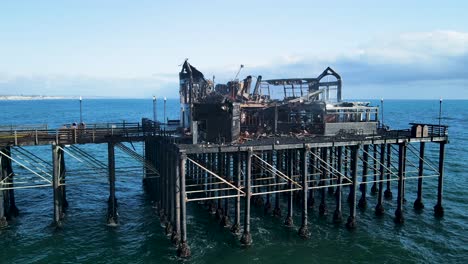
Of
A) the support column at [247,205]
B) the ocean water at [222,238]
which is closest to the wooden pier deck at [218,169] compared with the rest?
the support column at [247,205]

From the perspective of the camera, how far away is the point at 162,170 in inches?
1287

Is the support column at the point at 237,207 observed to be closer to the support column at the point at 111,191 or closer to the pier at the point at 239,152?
the pier at the point at 239,152

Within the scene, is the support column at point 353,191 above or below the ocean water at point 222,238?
above

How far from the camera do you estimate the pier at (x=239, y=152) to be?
1151 inches

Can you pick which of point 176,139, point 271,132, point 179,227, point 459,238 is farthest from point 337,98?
point 179,227

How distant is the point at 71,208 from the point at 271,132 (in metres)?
21.2

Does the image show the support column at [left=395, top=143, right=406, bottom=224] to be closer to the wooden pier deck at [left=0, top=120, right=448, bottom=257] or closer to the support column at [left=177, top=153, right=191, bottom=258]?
the wooden pier deck at [left=0, top=120, right=448, bottom=257]

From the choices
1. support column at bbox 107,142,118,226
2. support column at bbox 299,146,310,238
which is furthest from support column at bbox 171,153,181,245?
support column at bbox 299,146,310,238

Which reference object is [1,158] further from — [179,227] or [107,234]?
[179,227]

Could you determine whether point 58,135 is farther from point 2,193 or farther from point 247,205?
point 247,205

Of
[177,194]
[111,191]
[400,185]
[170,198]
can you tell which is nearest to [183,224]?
[177,194]

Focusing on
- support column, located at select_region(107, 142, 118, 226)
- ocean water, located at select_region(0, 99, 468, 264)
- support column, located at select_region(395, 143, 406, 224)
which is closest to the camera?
ocean water, located at select_region(0, 99, 468, 264)

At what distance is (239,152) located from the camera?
28297 millimetres

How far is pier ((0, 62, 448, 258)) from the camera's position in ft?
95.9
